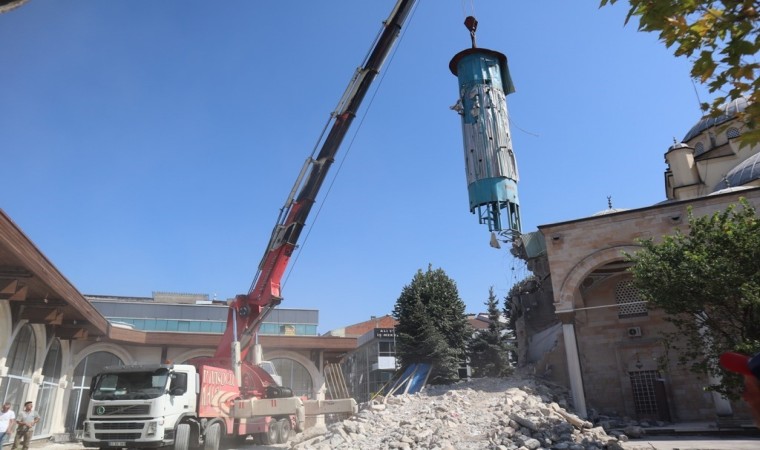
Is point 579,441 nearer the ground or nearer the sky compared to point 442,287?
nearer the ground

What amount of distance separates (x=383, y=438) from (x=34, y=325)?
39.3 feet

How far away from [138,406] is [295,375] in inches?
546

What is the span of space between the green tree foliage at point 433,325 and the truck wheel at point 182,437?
565 inches

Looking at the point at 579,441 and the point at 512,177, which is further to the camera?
the point at 512,177

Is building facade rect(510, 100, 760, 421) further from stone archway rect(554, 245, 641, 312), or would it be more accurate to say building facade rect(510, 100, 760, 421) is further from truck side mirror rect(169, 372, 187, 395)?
truck side mirror rect(169, 372, 187, 395)

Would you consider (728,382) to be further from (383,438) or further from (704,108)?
(704,108)

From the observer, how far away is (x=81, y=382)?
20.7 metres

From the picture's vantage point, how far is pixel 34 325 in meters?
15.8

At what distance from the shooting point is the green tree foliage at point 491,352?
28.3m

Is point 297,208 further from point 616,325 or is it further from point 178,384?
point 616,325

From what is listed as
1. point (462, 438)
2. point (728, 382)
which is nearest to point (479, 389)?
point (462, 438)

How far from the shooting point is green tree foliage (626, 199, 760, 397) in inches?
407

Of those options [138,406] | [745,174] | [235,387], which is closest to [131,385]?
[138,406]

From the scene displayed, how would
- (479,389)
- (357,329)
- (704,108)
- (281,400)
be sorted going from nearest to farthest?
(704,108)
(281,400)
(479,389)
(357,329)
